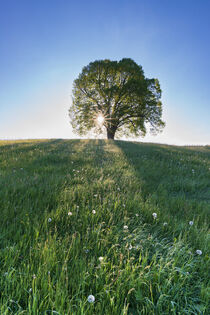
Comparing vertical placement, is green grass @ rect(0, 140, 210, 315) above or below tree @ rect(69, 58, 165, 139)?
below

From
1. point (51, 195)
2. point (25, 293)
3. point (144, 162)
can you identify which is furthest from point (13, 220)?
point (144, 162)

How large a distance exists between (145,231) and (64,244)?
1161 millimetres

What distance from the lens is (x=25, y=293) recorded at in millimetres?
1241

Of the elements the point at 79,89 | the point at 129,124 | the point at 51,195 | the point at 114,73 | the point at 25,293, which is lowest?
the point at 25,293

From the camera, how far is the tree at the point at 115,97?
1047 inches

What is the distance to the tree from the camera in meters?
26.6

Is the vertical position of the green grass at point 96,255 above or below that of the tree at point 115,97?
below

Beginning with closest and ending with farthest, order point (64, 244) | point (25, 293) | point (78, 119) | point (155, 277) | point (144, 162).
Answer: point (25, 293) → point (155, 277) → point (64, 244) → point (144, 162) → point (78, 119)

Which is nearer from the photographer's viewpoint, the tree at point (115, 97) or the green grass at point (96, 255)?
the green grass at point (96, 255)

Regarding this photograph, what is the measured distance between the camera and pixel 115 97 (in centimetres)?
2836

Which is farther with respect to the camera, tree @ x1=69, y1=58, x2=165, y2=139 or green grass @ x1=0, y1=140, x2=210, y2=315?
tree @ x1=69, y1=58, x2=165, y2=139

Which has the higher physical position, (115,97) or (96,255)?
(115,97)

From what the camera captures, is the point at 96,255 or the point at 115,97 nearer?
the point at 96,255

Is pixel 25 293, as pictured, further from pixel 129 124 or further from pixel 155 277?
pixel 129 124
